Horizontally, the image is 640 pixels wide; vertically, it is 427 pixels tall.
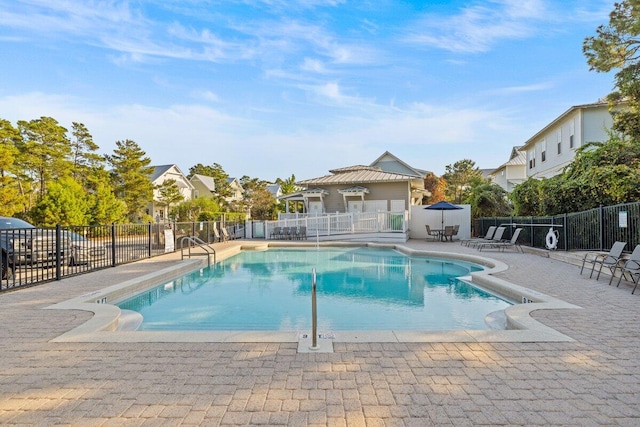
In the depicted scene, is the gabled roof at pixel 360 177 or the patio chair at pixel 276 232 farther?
the gabled roof at pixel 360 177

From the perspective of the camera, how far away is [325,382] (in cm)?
301

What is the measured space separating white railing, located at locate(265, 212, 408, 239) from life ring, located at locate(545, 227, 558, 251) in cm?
756

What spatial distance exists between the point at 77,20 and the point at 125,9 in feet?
4.78

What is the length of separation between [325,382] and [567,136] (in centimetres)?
2236

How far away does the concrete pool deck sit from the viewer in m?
2.49

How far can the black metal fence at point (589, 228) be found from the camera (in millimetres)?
9008

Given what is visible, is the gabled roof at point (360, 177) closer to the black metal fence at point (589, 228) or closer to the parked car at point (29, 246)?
the black metal fence at point (589, 228)

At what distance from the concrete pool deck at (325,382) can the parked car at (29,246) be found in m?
3.89

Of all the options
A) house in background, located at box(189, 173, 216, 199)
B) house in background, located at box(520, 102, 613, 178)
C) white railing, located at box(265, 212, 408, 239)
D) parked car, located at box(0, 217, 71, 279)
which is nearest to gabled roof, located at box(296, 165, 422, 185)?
white railing, located at box(265, 212, 408, 239)

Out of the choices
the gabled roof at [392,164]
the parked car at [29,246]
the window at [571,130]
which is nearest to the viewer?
the parked car at [29,246]

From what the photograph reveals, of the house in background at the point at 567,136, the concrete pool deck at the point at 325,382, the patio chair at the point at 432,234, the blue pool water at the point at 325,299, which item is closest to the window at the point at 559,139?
the house in background at the point at 567,136

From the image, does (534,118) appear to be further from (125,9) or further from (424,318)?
(125,9)

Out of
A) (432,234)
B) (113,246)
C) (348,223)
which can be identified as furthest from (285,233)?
(113,246)

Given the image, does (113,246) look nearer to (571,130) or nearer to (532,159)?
(571,130)
